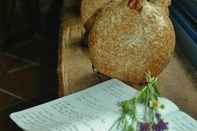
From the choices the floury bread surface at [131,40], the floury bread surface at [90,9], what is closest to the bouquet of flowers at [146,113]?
the floury bread surface at [131,40]

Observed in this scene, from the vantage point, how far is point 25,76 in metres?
2.11

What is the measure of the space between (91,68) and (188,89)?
22 cm

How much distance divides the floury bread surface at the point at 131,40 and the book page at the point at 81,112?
43 mm

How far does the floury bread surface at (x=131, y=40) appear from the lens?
792 millimetres

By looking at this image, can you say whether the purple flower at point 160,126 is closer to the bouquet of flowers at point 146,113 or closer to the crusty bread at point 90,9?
the bouquet of flowers at point 146,113

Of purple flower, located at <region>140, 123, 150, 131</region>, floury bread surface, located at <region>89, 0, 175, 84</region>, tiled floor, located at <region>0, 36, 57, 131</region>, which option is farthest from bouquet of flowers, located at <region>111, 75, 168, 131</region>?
tiled floor, located at <region>0, 36, 57, 131</region>

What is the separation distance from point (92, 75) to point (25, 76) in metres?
1.24

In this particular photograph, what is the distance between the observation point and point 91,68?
94 cm

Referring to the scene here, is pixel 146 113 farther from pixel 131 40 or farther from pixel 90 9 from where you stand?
pixel 90 9

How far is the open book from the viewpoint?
27.4 inches

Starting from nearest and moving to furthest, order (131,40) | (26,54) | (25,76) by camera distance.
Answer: (131,40) → (25,76) → (26,54)

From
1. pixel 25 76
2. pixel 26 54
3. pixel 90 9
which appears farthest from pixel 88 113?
pixel 26 54

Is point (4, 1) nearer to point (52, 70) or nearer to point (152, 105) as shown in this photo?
point (52, 70)

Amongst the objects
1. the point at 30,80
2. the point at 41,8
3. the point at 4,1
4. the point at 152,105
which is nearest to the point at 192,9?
the point at 152,105
